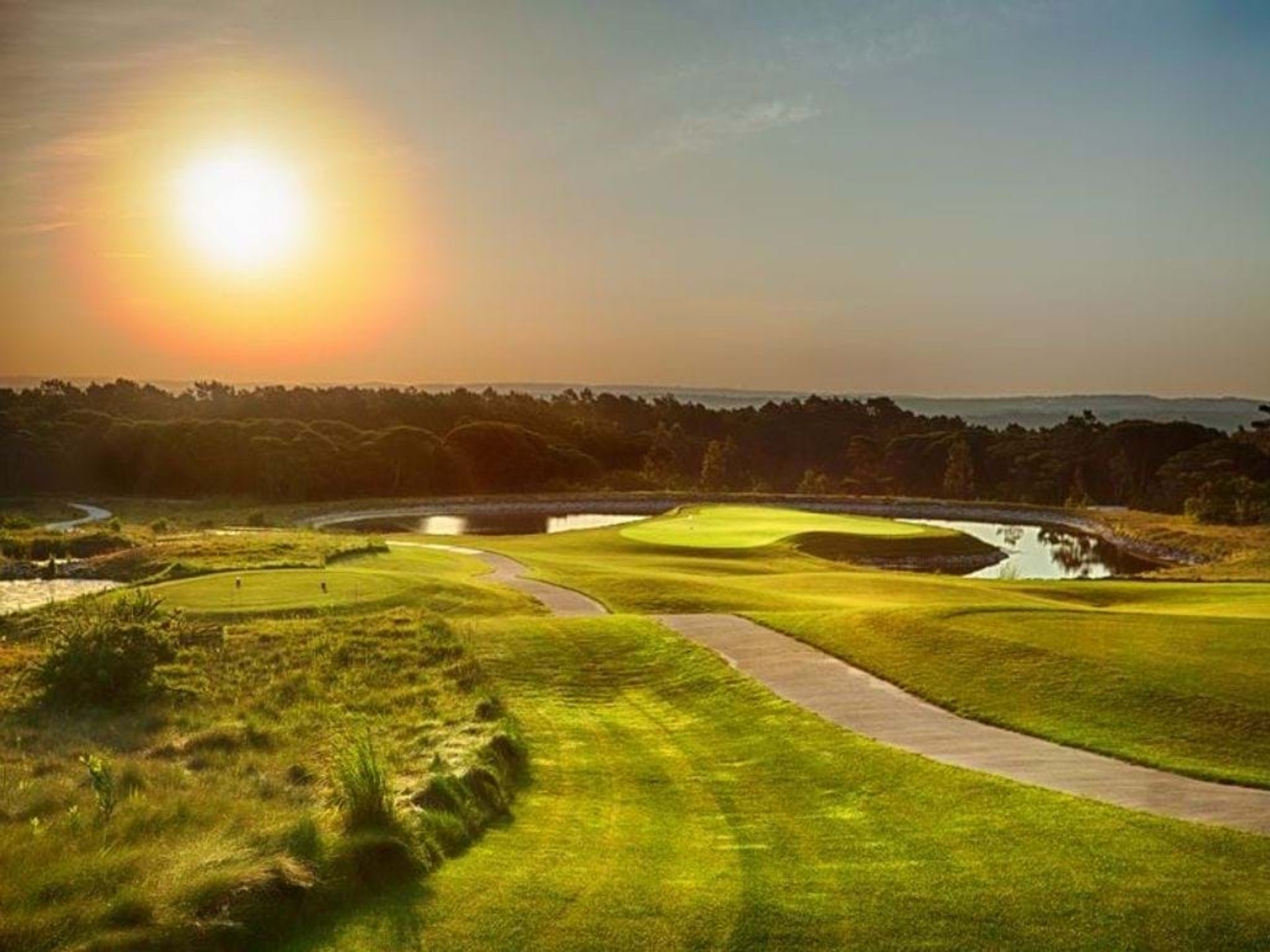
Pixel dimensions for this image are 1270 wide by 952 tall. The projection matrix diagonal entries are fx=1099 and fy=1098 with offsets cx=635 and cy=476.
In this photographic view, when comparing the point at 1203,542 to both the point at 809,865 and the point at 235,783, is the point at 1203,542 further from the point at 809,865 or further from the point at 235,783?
the point at 235,783

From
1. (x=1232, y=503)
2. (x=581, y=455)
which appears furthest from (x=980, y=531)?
(x=581, y=455)

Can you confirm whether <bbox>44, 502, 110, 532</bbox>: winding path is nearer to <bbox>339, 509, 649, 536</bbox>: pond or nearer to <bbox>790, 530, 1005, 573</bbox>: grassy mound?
<bbox>339, 509, 649, 536</bbox>: pond

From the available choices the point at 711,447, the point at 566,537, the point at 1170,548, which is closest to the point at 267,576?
the point at 566,537

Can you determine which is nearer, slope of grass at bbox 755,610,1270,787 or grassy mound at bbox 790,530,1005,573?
slope of grass at bbox 755,610,1270,787

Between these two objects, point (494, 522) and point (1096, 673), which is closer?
point (1096, 673)

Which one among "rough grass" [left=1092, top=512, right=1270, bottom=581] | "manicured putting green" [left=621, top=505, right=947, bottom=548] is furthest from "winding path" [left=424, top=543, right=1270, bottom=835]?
"rough grass" [left=1092, top=512, right=1270, bottom=581]

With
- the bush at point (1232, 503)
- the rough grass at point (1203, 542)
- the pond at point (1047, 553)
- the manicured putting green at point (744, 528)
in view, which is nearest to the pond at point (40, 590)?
the manicured putting green at point (744, 528)

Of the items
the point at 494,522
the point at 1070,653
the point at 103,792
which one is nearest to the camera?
the point at 103,792
